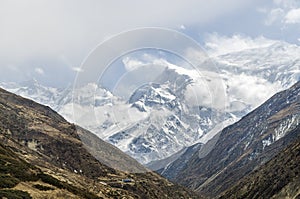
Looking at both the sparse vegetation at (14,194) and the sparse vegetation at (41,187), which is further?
the sparse vegetation at (41,187)

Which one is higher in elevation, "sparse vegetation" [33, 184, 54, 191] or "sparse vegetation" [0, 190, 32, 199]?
"sparse vegetation" [33, 184, 54, 191]

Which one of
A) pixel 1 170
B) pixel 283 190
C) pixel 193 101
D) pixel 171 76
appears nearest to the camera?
pixel 193 101

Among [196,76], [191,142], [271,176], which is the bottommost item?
[191,142]

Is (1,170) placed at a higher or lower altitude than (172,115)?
higher

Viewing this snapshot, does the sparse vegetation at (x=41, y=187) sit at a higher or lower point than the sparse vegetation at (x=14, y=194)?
higher

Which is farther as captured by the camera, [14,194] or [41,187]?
[41,187]

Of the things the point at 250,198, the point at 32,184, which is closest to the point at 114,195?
the point at 250,198

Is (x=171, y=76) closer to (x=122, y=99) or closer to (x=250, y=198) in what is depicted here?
(x=122, y=99)

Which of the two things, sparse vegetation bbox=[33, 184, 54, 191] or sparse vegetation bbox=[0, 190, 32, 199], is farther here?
sparse vegetation bbox=[33, 184, 54, 191]

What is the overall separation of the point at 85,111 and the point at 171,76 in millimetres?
8931

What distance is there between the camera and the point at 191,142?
3984 cm

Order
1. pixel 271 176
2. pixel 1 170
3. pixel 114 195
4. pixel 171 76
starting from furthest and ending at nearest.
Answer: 1. pixel 271 176
2. pixel 114 195
3. pixel 1 170
4. pixel 171 76

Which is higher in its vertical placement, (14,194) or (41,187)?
(41,187)

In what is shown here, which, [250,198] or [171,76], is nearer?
[171,76]
